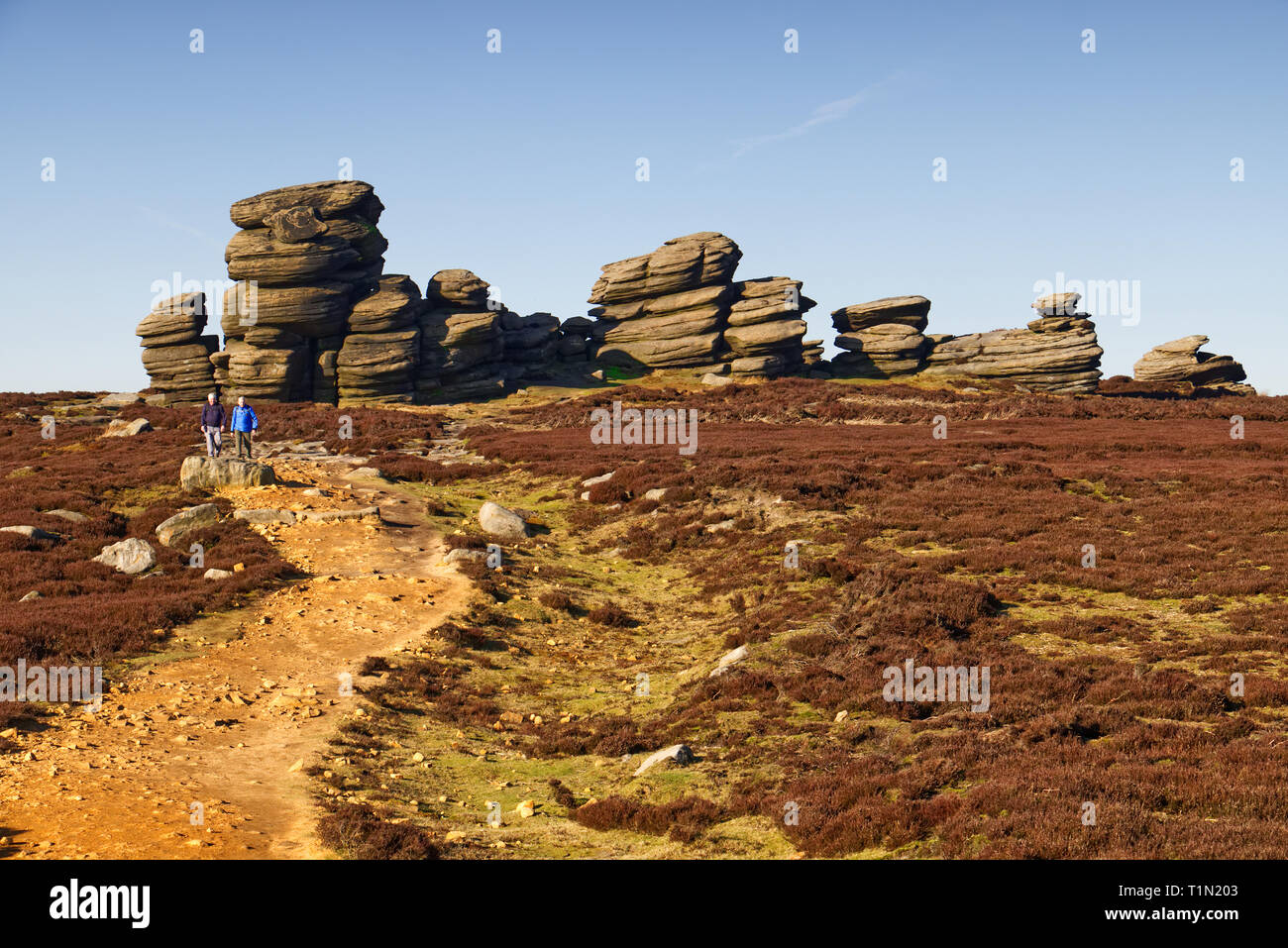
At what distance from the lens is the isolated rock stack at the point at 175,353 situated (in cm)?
9381

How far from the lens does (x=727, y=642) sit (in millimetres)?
23438

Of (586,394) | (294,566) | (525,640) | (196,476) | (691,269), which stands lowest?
(525,640)

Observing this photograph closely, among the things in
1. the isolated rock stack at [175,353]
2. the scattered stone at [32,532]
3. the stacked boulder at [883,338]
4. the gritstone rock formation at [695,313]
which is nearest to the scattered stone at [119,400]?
the isolated rock stack at [175,353]

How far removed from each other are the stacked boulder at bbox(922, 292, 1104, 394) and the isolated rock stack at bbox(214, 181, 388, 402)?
210 feet

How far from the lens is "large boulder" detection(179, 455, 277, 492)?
36875 mm

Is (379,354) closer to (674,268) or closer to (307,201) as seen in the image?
(307,201)

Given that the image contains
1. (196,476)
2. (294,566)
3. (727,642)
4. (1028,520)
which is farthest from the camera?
(196,476)

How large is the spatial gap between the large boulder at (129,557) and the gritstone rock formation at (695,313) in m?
77.9

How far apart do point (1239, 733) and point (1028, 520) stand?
1759 cm

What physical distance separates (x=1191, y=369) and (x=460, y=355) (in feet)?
272

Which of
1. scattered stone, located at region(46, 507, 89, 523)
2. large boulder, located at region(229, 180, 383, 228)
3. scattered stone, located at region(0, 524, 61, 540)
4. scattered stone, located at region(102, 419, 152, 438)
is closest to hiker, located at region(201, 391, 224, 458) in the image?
scattered stone, located at region(46, 507, 89, 523)
